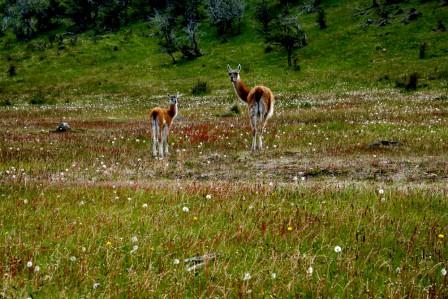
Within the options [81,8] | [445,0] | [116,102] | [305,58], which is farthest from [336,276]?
[81,8]

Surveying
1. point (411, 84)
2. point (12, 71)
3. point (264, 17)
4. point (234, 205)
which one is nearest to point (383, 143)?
point (234, 205)

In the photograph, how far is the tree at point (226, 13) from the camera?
87688 millimetres

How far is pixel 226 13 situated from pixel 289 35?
22641 mm

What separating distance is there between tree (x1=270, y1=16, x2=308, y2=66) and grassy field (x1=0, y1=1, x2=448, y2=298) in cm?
2739

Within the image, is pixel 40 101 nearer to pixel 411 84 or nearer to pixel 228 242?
pixel 411 84

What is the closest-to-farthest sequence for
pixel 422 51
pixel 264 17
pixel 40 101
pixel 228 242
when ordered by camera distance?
pixel 228 242
pixel 40 101
pixel 422 51
pixel 264 17

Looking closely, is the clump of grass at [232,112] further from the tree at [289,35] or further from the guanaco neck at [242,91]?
the tree at [289,35]

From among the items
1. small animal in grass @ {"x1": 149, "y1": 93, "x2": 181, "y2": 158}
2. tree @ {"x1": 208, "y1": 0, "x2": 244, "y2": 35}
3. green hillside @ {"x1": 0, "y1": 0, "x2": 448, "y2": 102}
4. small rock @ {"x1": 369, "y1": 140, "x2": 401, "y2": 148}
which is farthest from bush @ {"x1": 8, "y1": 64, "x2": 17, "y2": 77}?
small rock @ {"x1": 369, "y1": 140, "x2": 401, "y2": 148}

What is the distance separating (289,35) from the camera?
68.3 m

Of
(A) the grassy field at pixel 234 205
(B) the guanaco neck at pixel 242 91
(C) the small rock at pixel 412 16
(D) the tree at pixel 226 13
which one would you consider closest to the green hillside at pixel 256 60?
(C) the small rock at pixel 412 16

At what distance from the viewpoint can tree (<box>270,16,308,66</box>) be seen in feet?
216

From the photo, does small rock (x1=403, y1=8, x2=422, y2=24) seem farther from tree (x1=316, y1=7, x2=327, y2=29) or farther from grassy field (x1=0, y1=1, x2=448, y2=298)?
grassy field (x1=0, y1=1, x2=448, y2=298)

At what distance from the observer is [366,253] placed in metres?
6.11

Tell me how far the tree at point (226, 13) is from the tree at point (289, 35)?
297 inches
